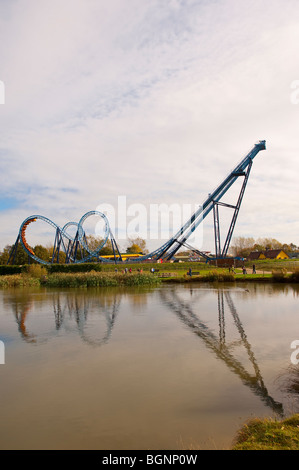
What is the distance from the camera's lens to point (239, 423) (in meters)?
5.41

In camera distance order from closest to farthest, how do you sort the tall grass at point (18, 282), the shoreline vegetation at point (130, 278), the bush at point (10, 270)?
the shoreline vegetation at point (130, 278) → the tall grass at point (18, 282) → the bush at point (10, 270)

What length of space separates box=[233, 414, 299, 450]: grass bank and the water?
23cm

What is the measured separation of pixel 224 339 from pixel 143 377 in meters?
3.96

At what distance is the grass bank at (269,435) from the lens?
4.28 m

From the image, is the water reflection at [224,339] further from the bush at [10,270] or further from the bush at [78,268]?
the bush at [10,270]

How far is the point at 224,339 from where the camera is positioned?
10883 millimetres

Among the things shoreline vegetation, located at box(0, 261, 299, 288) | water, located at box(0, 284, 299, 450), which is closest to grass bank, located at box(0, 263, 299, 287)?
shoreline vegetation, located at box(0, 261, 299, 288)

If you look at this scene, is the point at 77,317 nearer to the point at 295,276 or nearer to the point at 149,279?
the point at 149,279

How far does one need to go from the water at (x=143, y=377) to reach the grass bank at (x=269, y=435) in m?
0.23

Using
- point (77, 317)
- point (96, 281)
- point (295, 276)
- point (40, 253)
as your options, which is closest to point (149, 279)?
point (96, 281)
